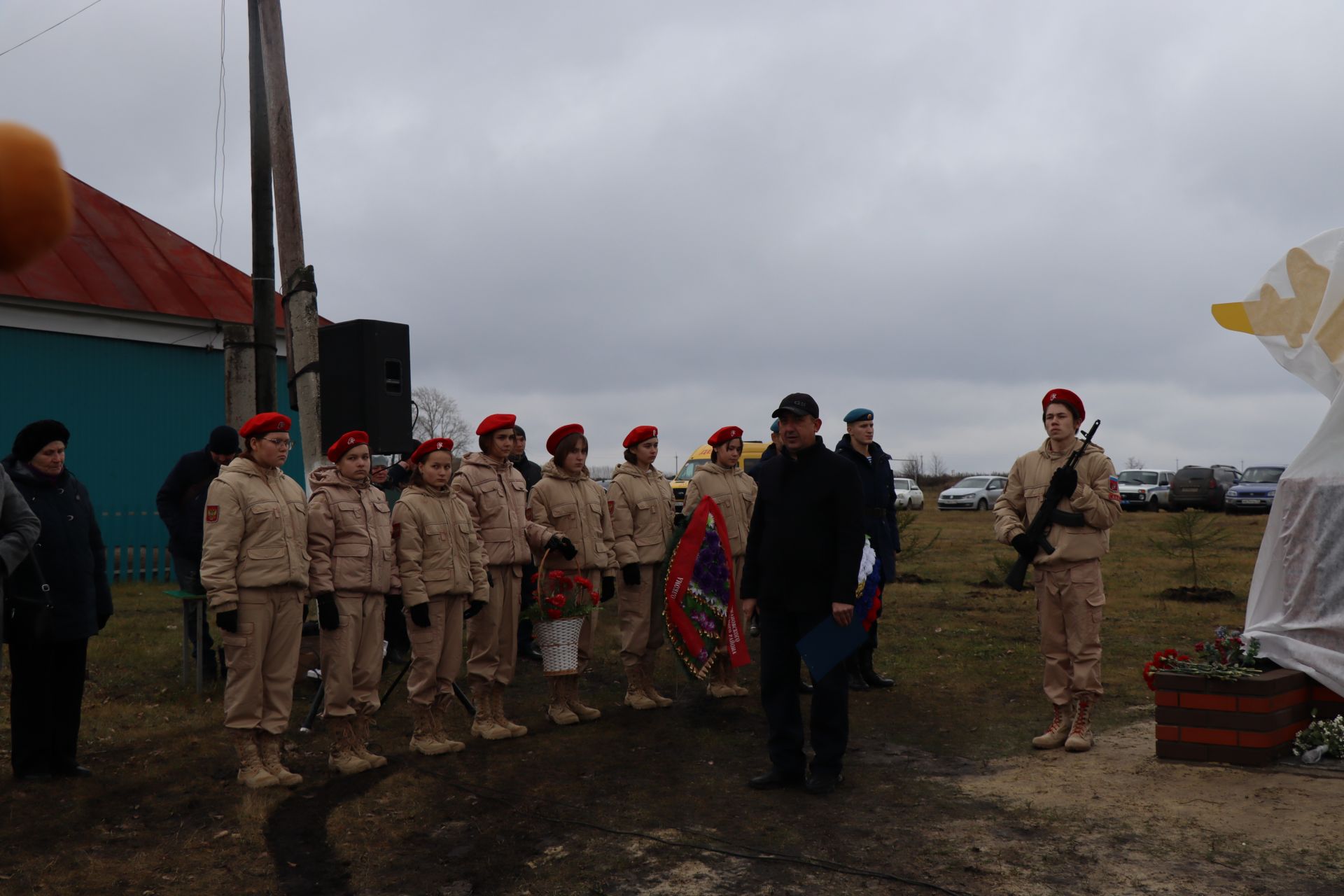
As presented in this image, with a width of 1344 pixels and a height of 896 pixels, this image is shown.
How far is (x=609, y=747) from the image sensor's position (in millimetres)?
7277

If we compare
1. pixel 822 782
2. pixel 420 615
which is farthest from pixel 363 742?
pixel 822 782

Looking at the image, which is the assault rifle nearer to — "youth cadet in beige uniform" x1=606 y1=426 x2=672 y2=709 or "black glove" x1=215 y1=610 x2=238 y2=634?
"youth cadet in beige uniform" x1=606 y1=426 x2=672 y2=709

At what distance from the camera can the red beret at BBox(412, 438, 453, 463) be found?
7250 mm

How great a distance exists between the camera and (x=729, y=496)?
910 centimetres

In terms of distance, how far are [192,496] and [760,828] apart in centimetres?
530

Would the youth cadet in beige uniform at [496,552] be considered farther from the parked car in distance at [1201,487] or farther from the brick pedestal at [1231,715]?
the parked car in distance at [1201,487]

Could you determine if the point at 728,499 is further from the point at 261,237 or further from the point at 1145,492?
the point at 1145,492

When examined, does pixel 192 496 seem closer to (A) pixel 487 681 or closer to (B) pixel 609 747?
(A) pixel 487 681

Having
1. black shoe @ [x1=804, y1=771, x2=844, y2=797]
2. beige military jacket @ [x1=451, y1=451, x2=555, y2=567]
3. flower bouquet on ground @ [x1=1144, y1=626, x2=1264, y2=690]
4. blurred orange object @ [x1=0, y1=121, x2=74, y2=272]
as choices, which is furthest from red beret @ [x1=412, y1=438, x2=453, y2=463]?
blurred orange object @ [x1=0, y1=121, x2=74, y2=272]

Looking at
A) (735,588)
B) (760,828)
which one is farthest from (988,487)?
(760,828)

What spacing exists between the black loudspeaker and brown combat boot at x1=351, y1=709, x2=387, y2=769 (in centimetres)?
208

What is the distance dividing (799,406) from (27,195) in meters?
5.28

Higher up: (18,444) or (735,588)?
(18,444)

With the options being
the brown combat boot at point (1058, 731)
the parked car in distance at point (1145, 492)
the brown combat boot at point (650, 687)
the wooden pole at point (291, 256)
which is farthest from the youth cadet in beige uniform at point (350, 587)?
the parked car in distance at point (1145, 492)
